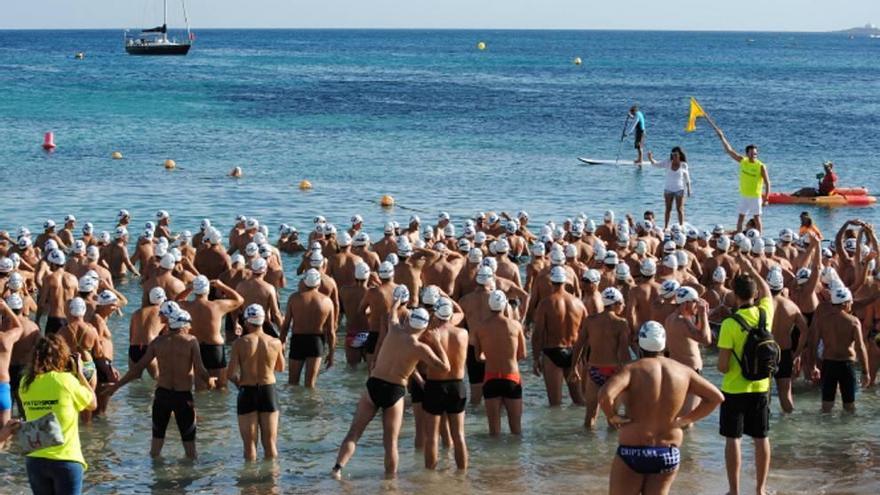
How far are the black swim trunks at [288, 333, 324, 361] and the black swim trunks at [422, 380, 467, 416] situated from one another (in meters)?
3.65

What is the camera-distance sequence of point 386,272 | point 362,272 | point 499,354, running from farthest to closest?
point 362,272 → point 386,272 → point 499,354

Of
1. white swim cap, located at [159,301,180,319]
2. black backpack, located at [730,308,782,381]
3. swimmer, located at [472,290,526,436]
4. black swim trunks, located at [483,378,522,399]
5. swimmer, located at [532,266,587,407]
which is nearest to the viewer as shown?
black backpack, located at [730,308,782,381]

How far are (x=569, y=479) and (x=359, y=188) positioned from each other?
28764mm

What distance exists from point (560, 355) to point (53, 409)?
7028 mm

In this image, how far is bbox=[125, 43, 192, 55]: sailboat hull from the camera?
143250 mm

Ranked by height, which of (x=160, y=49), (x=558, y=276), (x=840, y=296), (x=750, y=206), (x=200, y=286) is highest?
(x=160, y=49)

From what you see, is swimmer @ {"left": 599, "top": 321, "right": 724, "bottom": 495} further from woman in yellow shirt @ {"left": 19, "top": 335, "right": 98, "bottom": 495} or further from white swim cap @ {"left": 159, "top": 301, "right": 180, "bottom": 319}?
white swim cap @ {"left": 159, "top": 301, "right": 180, "bottom": 319}

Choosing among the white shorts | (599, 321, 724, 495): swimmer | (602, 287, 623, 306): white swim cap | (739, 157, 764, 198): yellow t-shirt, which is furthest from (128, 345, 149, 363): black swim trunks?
the white shorts

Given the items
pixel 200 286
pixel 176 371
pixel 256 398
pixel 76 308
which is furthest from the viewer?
pixel 200 286

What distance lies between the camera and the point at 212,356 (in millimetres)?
15305

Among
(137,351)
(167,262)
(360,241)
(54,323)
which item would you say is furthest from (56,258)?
(360,241)

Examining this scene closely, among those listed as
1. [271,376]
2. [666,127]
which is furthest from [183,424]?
[666,127]

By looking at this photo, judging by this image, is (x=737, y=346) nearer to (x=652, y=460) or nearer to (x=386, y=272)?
(x=652, y=460)

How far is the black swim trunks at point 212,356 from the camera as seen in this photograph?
15.2 m
